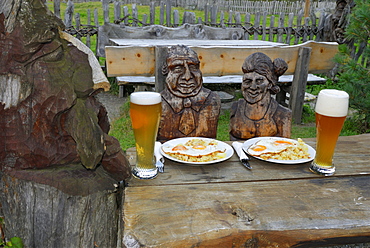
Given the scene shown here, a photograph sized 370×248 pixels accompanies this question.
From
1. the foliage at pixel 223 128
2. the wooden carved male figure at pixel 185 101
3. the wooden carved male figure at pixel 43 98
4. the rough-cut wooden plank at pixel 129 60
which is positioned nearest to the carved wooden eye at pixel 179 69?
the wooden carved male figure at pixel 185 101

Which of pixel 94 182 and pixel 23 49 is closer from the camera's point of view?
pixel 23 49

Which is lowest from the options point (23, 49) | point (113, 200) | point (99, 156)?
point (113, 200)

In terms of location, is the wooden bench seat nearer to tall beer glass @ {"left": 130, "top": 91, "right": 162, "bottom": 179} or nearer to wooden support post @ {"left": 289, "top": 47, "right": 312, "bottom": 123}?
wooden support post @ {"left": 289, "top": 47, "right": 312, "bottom": 123}

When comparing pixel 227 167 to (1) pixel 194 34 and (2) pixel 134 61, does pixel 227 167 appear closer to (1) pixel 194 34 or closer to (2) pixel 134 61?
(2) pixel 134 61

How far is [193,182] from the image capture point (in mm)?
1541

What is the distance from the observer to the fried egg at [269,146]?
1.79 meters

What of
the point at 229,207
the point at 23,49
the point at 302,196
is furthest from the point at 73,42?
the point at 302,196

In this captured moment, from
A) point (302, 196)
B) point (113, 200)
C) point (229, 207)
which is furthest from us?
point (113, 200)

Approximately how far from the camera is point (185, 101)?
2.36 meters

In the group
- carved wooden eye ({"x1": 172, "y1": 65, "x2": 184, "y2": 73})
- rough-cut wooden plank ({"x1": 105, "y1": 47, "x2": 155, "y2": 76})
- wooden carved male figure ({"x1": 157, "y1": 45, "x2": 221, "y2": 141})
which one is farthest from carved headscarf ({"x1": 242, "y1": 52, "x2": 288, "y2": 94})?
rough-cut wooden plank ({"x1": 105, "y1": 47, "x2": 155, "y2": 76})

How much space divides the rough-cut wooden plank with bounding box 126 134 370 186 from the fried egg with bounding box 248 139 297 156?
0.15ft

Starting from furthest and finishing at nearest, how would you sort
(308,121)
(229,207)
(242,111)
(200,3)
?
(200,3)
(308,121)
(242,111)
(229,207)

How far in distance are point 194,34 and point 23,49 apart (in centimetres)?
610

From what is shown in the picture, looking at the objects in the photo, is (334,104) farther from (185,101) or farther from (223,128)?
→ (223,128)
